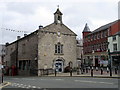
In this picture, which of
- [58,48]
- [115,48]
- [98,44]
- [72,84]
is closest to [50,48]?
[58,48]

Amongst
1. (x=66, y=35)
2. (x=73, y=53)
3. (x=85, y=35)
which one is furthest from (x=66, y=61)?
(x=85, y=35)

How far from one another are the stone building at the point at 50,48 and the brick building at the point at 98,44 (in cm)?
783

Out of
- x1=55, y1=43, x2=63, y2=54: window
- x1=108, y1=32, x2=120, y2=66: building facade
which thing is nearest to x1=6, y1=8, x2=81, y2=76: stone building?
x1=55, y1=43, x2=63, y2=54: window

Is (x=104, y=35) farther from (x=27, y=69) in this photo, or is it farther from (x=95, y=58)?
(x=27, y=69)

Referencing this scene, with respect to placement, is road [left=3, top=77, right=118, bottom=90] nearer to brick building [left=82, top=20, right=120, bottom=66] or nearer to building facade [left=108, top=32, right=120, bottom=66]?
building facade [left=108, top=32, right=120, bottom=66]

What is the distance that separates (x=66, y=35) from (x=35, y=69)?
10.1 m

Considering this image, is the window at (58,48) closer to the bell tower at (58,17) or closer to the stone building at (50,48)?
the stone building at (50,48)

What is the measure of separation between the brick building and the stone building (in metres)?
7.83

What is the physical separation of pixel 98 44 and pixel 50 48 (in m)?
16.7

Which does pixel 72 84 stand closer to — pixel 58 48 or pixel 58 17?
pixel 58 48

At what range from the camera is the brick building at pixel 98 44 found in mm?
44828

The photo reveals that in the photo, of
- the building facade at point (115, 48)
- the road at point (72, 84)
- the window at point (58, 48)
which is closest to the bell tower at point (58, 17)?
the window at point (58, 48)

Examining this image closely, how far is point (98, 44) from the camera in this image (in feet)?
165

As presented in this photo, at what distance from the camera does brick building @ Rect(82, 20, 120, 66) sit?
4483cm
